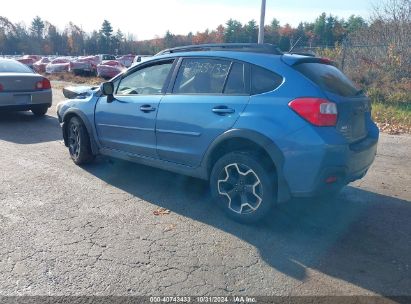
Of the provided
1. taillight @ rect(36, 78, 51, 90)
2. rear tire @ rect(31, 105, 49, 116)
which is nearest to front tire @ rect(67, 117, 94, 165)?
taillight @ rect(36, 78, 51, 90)

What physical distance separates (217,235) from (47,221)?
175 centimetres

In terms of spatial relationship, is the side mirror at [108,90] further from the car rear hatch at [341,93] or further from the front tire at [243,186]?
the car rear hatch at [341,93]

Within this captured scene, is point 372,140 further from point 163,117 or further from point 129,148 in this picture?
point 129,148

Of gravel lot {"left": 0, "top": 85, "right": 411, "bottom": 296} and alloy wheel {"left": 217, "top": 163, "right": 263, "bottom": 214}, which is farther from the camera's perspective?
alloy wheel {"left": 217, "top": 163, "right": 263, "bottom": 214}

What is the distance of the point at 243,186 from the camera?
12.1 feet

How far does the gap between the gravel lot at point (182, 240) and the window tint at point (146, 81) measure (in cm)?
122

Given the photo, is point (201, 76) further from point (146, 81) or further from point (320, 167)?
point (320, 167)

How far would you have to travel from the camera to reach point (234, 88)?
12.3 feet

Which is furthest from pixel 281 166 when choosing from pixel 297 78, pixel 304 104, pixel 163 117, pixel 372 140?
pixel 163 117

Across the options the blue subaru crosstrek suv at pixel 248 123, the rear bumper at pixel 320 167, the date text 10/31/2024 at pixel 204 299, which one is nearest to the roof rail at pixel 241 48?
the blue subaru crosstrek suv at pixel 248 123

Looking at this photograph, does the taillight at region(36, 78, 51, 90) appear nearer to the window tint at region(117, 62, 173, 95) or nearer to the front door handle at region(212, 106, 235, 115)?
Answer: the window tint at region(117, 62, 173, 95)

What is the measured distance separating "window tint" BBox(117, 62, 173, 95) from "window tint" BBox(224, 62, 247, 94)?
3.04 ft

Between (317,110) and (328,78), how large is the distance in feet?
1.95

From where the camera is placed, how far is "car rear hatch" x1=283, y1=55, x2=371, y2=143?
340 cm
